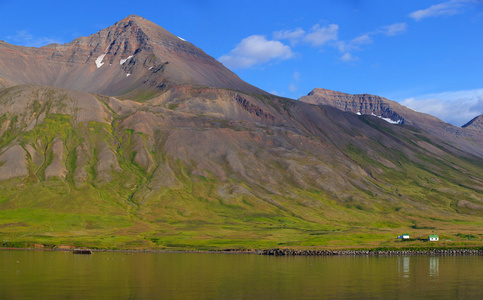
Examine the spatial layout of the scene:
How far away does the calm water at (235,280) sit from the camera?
71500 millimetres

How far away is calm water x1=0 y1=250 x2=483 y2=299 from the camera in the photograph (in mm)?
71500

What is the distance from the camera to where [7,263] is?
115 meters

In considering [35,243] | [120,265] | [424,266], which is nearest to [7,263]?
[120,265]

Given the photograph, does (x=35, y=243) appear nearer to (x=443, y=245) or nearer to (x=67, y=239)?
(x=67, y=239)

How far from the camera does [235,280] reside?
8712 centimetres

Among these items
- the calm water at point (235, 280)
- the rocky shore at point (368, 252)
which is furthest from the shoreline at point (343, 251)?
the calm water at point (235, 280)

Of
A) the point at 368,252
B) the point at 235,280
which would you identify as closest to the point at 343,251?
the point at 368,252

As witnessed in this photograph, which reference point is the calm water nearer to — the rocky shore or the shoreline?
the rocky shore

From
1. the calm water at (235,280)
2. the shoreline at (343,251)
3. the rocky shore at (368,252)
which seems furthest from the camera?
the shoreline at (343,251)

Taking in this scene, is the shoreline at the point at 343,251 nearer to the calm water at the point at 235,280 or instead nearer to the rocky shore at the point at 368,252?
the rocky shore at the point at 368,252

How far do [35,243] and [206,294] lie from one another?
404ft

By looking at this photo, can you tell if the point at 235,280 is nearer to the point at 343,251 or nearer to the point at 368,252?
the point at 343,251

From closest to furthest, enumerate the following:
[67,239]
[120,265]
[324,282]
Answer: [324,282]
[120,265]
[67,239]

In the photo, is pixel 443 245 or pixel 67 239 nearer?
pixel 443 245
